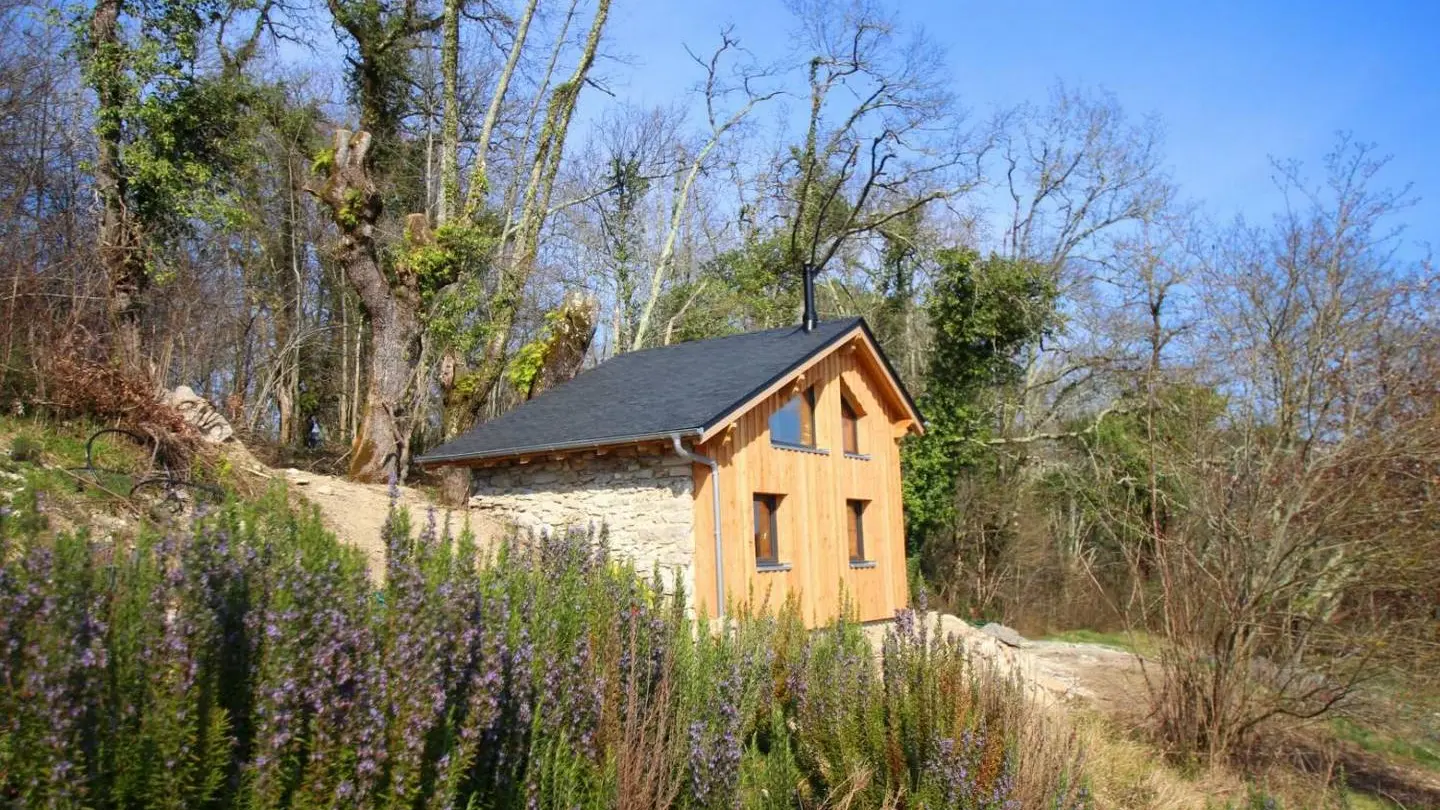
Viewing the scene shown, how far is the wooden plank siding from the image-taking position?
15.4 m

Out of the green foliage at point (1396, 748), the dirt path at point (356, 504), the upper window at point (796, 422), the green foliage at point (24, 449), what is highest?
the upper window at point (796, 422)

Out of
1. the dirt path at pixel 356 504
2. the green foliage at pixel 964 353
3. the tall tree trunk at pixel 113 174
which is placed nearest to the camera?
the dirt path at pixel 356 504

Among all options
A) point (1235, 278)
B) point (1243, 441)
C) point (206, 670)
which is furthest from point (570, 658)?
point (1235, 278)

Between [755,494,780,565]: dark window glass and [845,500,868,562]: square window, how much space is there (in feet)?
7.21

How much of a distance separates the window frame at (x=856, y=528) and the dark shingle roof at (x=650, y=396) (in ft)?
10.1

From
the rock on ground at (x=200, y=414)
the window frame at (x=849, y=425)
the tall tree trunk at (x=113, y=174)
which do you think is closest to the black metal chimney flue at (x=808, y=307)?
the window frame at (x=849, y=425)

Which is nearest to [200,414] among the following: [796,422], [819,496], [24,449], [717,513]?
[24,449]

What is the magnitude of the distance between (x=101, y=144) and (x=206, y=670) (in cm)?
1740

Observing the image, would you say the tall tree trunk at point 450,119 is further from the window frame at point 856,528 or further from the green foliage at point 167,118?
the window frame at point 856,528

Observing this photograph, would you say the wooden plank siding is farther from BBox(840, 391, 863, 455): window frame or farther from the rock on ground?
the rock on ground

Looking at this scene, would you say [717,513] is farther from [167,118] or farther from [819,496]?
[167,118]

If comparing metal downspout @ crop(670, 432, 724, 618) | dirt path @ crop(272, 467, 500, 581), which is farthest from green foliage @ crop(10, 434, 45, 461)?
metal downspout @ crop(670, 432, 724, 618)

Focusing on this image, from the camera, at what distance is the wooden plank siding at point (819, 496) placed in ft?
50.4

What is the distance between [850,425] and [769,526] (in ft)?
11.2
